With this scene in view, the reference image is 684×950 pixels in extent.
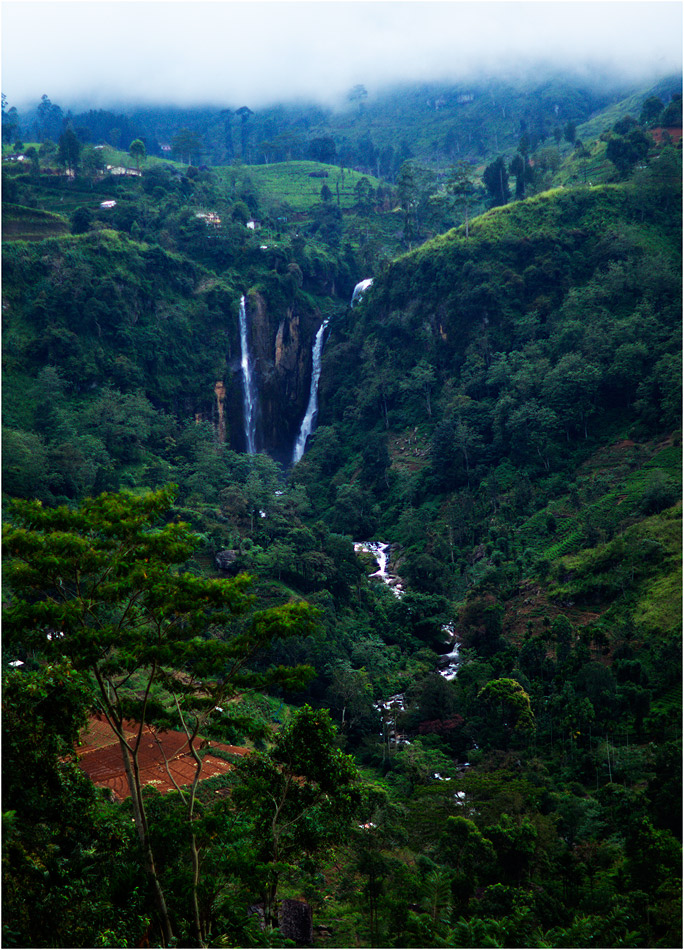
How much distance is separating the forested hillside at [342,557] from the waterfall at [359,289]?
95cm

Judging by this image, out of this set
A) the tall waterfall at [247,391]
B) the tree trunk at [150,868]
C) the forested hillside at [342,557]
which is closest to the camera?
the tree trunk at [150,868]

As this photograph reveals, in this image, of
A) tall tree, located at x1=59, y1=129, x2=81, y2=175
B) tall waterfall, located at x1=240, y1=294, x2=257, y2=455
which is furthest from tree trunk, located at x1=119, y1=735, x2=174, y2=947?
tall tree, located at x1=59, y1=129, x2=81, y2=175

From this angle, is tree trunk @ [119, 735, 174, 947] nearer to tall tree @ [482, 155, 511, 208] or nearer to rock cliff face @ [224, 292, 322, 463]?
rock cliff face @ [224, 292, 322, 463]

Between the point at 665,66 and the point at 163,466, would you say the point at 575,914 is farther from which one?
the point at 665,66

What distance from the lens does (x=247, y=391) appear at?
51.6 meters

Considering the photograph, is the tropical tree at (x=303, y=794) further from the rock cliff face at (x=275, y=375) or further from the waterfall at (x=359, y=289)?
the waterfall at (x=359, y=289)

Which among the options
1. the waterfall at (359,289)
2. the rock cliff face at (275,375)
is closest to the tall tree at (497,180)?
the waterfall at (359,289)

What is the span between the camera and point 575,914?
13133 mm

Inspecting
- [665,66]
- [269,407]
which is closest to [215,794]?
[269,407]

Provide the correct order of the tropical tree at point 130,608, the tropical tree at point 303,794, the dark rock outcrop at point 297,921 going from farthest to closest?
the dark rock outcrop at point 297,921 → the tropical tree at point 303,794 → the tropical tree at point 130,608

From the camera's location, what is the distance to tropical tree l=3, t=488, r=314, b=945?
8961 millimetres

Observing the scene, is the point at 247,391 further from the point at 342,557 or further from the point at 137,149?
the point at 137,149

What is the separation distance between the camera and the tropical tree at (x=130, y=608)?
8.96 meters

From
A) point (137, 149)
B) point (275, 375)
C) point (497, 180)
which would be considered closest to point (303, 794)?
point (275, 375)
